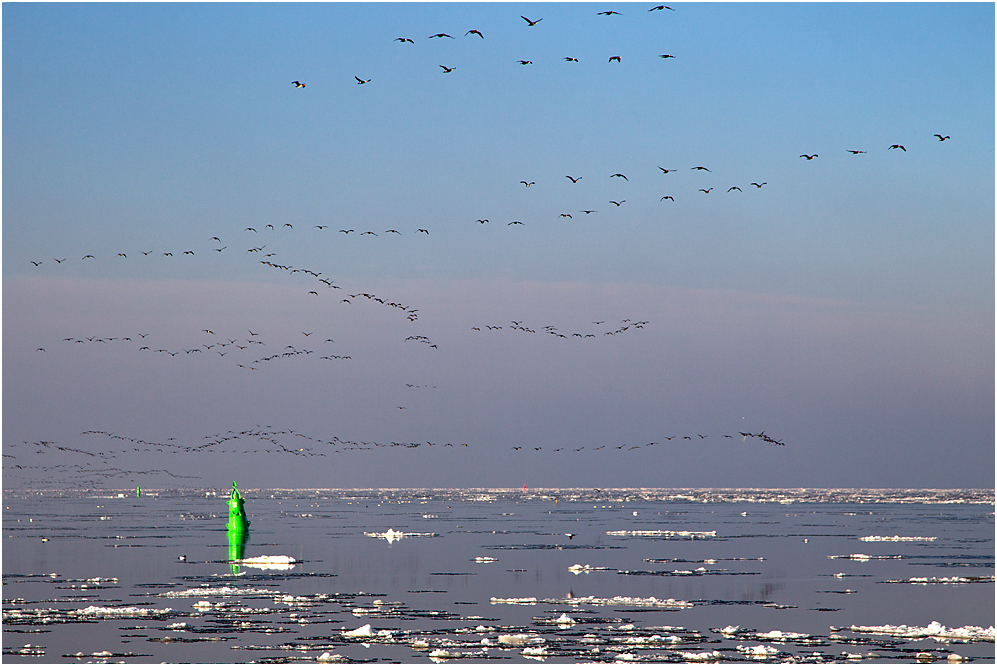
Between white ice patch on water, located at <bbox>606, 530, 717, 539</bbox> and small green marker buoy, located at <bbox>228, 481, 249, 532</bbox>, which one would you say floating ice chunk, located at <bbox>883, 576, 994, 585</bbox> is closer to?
white ice patch on water, located at <bbox>606, 530, 717, 539</bbox>

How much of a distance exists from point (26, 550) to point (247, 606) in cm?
2301

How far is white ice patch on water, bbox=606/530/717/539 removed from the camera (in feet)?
192

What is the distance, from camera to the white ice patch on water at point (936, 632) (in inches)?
982

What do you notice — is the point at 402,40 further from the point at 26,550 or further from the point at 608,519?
the point at 608,519

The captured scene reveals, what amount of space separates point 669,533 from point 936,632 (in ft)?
120

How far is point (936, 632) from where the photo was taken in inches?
998

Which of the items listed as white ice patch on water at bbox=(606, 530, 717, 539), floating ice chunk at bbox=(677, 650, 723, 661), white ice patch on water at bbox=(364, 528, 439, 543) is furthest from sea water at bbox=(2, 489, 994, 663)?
white ice patch on water at bbox=(606, 530, 717, 539)

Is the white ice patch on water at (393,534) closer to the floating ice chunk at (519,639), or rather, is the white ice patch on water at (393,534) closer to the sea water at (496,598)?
the sea water at (496,598)

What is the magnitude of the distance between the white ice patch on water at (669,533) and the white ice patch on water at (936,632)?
3175 centimetres

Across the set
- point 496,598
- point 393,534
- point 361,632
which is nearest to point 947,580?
point 496,598

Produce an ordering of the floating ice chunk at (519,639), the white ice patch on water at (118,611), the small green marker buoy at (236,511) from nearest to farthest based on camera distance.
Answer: the floating ice chunk at (519,639) → the white ice patch on water at (118,611) → the small green marker buoy at (236,511)

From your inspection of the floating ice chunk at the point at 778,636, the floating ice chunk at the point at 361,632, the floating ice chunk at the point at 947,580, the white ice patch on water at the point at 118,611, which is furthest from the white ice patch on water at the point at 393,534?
the floating ice chunk at the point at 778,636

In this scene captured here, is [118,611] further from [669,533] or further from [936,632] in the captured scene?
[669,533]

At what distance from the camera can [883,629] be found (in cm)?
2575
